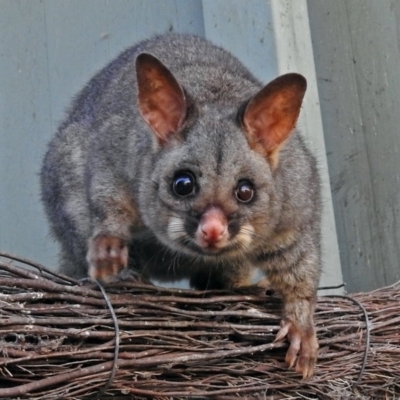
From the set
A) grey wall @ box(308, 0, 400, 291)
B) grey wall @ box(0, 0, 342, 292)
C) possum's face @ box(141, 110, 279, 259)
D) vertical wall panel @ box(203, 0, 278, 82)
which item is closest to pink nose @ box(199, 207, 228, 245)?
possum's face @ box(141, 110, 279, 259)

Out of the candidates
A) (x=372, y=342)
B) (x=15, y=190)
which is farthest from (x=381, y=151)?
(x=15, y=190)

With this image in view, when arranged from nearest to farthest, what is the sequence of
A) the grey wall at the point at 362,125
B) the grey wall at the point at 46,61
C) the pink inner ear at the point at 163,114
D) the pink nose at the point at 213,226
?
the pink nose at the point at 213,226
the pink inner ear at the point at 163,114
the grey wall at the point at 362,125
the grey wall at the point at 46,61

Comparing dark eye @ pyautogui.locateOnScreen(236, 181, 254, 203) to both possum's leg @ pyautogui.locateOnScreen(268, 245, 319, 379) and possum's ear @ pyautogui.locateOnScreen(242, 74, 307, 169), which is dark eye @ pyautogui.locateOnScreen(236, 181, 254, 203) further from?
possum's leg @ pyautogui.locateOnScreen(268, 245, 319, 379)

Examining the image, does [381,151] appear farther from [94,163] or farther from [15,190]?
[15,190]

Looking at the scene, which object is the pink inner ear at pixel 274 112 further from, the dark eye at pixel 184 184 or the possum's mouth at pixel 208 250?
the possum's mouth at pixel 208 250

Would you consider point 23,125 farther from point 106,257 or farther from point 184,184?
point 184,184

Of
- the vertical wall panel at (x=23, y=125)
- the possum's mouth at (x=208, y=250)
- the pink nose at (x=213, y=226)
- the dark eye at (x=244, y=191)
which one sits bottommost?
the possum's mouth at (x=208, y=250)

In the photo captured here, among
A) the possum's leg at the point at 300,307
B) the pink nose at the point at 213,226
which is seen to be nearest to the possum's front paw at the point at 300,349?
the possum's leg at the point at 300,307

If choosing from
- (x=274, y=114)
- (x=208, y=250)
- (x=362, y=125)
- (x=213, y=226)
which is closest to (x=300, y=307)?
(x=208, y=250)
